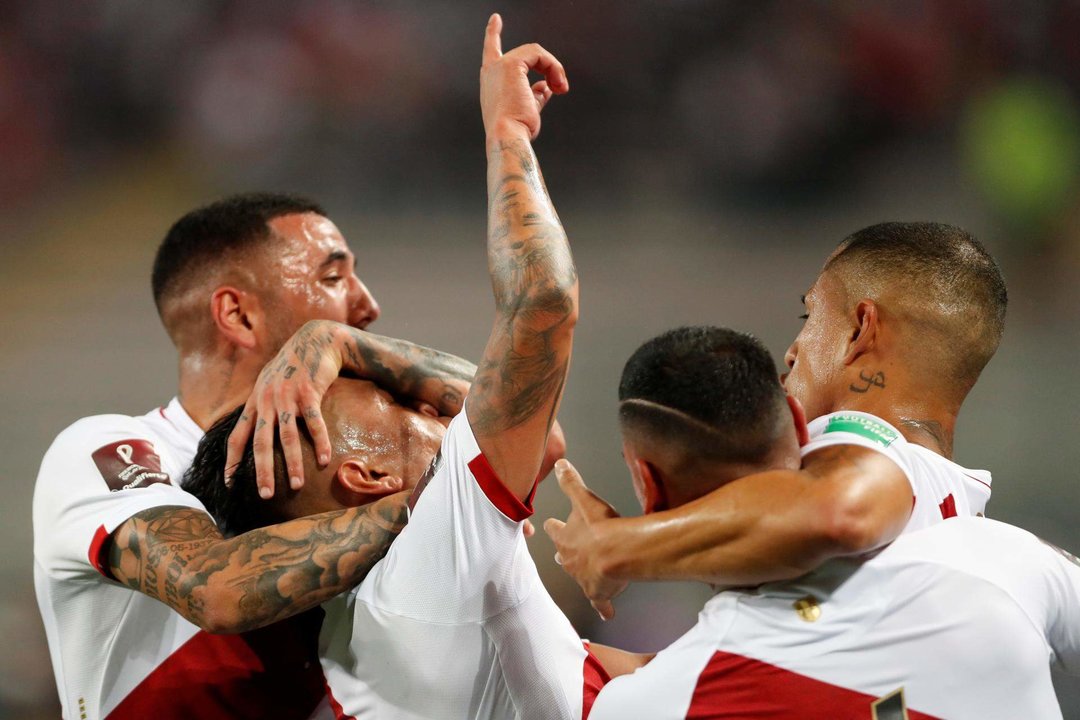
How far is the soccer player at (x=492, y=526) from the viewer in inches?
73.2

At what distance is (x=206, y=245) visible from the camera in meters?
3.51

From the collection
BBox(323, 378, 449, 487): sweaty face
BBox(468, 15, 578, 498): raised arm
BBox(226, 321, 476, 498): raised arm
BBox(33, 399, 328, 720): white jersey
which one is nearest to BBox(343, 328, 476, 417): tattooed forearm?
BBox(226, 321, 476, 498): raised arm

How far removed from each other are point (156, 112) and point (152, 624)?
4.95 meters

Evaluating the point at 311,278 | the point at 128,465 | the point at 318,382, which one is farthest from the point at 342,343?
the point at 311,278

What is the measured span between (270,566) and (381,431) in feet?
1.33

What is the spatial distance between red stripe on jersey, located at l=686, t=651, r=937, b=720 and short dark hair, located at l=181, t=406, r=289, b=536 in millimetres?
1033

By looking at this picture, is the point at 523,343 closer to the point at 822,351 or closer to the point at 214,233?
the point at 822,351

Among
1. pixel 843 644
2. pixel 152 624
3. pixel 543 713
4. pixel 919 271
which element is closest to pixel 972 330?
pixel 919 271

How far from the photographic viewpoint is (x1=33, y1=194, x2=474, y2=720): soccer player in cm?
208

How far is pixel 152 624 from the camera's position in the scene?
2527 millimetres

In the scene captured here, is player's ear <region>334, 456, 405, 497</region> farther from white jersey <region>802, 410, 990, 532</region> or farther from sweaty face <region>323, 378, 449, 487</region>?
white jersey <region>802, 410, 990, 532</region>

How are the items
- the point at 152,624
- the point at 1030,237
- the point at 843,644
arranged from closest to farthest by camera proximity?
the point at 843,644 < the point at 152,624 < the point at 1030,237

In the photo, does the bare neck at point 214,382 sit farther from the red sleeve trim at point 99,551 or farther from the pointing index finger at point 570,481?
the pointing index finger at point 570,481

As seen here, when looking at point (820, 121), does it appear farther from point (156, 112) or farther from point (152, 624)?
point (152, 624)
